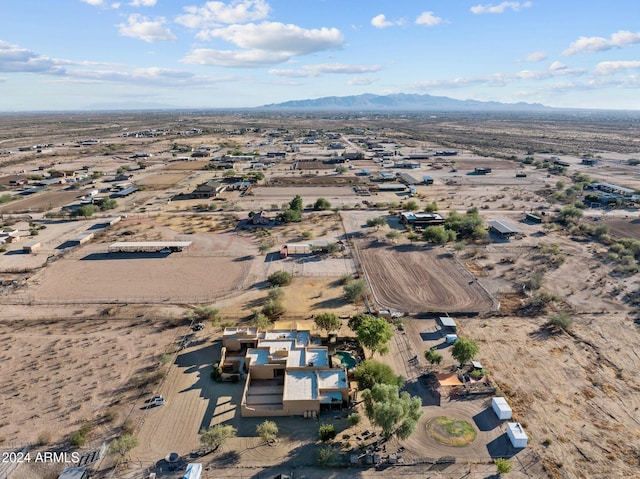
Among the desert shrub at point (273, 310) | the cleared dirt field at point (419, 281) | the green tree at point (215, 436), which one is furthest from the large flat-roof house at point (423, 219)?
the green tree at point (215, 436)

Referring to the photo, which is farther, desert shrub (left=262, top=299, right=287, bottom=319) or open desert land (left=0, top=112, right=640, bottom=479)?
desert shrub (left=262, top=299, right=287, bottom=319)

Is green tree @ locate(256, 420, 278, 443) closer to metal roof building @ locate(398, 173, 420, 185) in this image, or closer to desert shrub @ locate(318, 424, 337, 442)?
desert shrub @ locate(318, 424, 337, 442)

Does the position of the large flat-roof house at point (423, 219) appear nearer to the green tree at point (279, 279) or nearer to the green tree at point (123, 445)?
the green tree at point (279, 279)

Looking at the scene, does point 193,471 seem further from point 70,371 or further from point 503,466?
point 503,466

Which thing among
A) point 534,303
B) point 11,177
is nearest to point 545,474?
point 534,303

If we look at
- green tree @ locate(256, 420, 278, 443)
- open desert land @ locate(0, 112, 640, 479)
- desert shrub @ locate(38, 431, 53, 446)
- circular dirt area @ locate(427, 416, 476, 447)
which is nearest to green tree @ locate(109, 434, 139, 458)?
open desert land @ locate(0, 112, 640, 479)

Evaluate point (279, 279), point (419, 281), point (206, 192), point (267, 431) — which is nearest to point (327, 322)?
point (267, 431)
